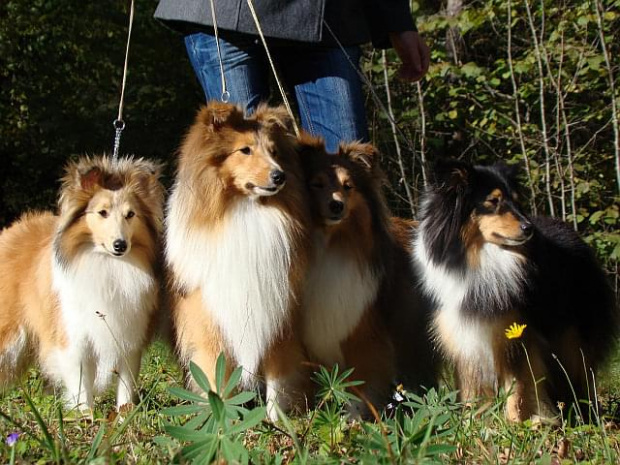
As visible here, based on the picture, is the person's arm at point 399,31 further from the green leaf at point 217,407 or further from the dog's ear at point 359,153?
the green leaf at point 217,407

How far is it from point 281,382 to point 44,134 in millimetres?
7839

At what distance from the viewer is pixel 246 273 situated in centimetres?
325

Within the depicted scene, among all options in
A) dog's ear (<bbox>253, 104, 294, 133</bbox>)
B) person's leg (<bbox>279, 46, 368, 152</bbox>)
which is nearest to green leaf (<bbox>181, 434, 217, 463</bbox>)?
dog's ear (<bbox>253, 104, 294, 133</bbox>)

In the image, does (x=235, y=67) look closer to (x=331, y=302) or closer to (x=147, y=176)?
(x=147, y=176)

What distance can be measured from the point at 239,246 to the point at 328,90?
3.12ft

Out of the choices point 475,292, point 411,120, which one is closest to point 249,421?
point 475,292

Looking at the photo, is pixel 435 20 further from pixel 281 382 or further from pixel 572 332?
pixel 281 382

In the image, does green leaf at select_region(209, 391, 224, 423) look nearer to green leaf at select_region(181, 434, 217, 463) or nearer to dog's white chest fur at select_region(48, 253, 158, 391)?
green leaf at select_region(181, 434, 217, 463)

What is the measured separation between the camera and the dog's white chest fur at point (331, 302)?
3.49m

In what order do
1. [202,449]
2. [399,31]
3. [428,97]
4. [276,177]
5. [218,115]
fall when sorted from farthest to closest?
1. [428,97]
2. [399,31]
3. [218,115]
4. [276,177]
5. [202,449]

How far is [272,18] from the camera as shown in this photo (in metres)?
3.46

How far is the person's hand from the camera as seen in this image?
3.88m

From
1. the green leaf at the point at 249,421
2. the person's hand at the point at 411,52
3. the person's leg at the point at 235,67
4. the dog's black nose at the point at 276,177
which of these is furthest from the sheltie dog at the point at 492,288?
the green leaf at the point at 249,421

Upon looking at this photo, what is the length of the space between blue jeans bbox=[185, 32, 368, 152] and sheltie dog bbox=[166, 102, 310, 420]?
365mm
